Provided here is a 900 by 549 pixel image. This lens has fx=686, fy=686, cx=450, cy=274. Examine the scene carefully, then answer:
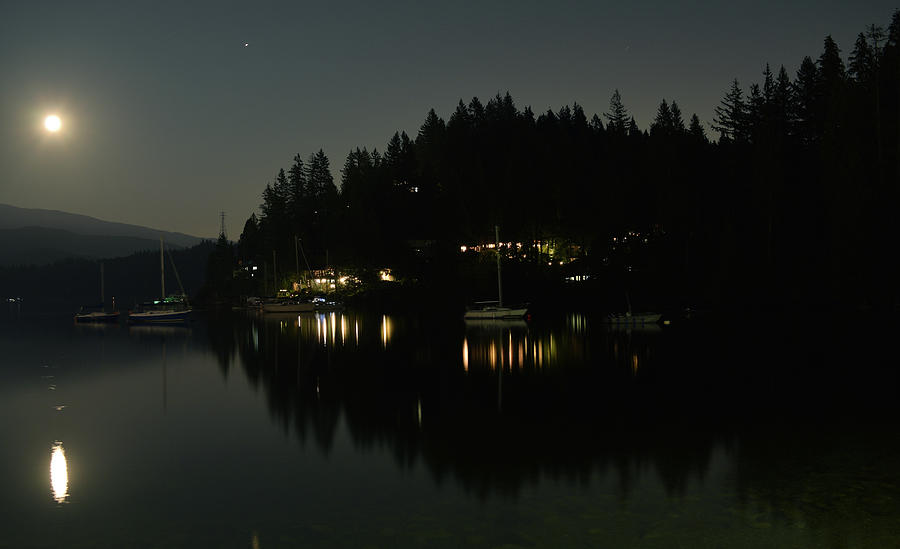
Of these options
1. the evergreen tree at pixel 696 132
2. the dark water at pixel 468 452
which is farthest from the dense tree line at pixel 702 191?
the dark water at pixel 468 452

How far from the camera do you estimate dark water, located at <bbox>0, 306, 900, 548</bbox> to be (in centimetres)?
1059

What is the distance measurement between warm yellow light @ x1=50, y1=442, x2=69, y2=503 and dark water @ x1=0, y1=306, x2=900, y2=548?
0.09 meters

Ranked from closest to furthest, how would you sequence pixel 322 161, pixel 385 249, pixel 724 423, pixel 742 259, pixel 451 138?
pixel 724 423 < pixel 742 259 < pixel 385 249 < pixel 451 138 < pixel 322 161

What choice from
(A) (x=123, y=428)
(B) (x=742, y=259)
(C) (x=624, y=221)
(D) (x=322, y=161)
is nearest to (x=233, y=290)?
(D) (x=322, y=161)

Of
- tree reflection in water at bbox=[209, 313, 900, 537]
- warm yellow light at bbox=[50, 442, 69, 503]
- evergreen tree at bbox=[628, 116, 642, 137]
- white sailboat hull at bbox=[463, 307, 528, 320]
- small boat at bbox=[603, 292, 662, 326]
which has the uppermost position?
evergreen tree at bbox=[628, 116, 642, 137]

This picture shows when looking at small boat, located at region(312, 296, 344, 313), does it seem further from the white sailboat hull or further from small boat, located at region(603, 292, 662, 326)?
small boat, located at region(603, 292, 662, 326)

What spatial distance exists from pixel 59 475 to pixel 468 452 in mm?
8970

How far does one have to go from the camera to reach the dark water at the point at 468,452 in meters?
10.6

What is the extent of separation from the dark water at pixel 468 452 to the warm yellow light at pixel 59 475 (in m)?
0.09

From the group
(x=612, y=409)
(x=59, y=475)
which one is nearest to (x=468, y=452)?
(x=612, y=409)

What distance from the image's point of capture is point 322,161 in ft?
468

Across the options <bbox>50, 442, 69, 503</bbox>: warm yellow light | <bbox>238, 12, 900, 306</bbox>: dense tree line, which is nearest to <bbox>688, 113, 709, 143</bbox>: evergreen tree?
<bbox>238, 12, 900, 306</bbox>: dense tree line

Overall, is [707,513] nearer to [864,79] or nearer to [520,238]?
[864,79]

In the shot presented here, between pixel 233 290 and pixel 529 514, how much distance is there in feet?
484
